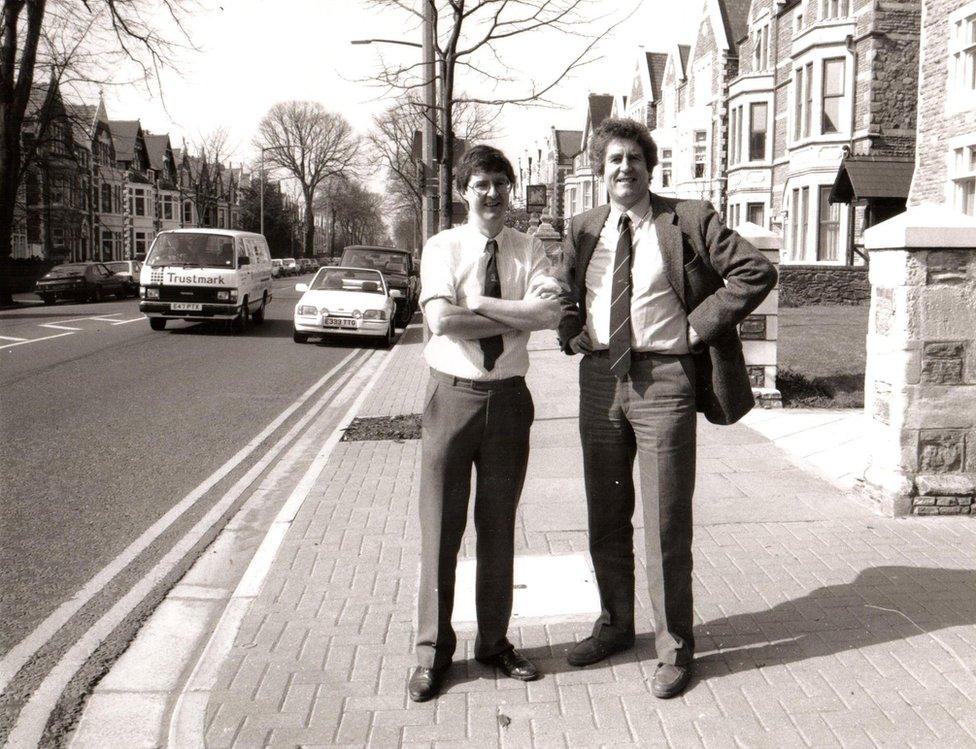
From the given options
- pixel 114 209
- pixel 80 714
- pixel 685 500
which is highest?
pixel 114 209

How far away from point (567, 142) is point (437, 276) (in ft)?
342

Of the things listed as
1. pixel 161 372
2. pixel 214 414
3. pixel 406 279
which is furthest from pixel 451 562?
pixel 406 279

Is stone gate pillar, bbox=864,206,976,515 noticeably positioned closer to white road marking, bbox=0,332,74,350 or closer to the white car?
the white car

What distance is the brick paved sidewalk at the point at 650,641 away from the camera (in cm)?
333

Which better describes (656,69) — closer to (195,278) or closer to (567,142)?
(567,142)

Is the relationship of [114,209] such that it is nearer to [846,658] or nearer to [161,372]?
[161,372]

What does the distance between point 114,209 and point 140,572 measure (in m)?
85.0

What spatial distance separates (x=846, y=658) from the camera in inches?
151

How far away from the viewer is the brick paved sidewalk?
333 centimetres

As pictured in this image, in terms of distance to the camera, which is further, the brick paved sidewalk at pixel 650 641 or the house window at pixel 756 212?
the house window at pixel 756 212

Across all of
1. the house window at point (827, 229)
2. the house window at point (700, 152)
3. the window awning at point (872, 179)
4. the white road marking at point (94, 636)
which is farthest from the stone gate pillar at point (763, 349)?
the house window at point (700, 152)

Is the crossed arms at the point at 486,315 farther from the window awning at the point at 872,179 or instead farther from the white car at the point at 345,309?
→ the window awning at the point at 872,179

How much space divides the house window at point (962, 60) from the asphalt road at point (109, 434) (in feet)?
46.0

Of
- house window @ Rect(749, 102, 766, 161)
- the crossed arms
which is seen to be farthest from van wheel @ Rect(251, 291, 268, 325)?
house window @ Rect(749, 102, 766, 161)
